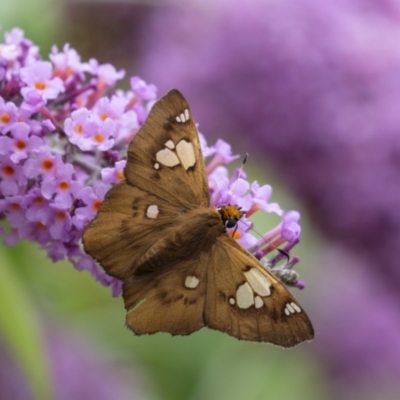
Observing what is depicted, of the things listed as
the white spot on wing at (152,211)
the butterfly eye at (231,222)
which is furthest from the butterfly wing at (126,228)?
the butterfly eye at (231,222)

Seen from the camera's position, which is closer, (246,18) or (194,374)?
(194,374)

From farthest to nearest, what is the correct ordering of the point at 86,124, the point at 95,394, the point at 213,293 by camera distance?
the point at 95,394
the point at 86,124
the point at 213,293

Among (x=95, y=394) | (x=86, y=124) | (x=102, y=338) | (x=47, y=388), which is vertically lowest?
(x=95, y=394)

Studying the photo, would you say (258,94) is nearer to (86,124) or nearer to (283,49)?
(283,49)

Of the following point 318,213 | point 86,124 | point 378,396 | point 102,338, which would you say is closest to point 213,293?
point 86,124

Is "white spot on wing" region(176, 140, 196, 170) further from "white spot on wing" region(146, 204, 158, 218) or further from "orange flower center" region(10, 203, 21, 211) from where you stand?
"orange flower center" region(10, 203, 21, 211)

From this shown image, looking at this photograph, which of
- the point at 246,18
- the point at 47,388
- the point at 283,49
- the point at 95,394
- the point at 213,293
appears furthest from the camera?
the point at 246,18

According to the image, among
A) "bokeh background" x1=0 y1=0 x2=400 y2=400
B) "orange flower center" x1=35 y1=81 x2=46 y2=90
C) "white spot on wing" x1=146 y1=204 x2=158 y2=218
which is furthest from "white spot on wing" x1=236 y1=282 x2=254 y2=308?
"bokeh background" x1=0 y1=0 x2=400 y2=400
